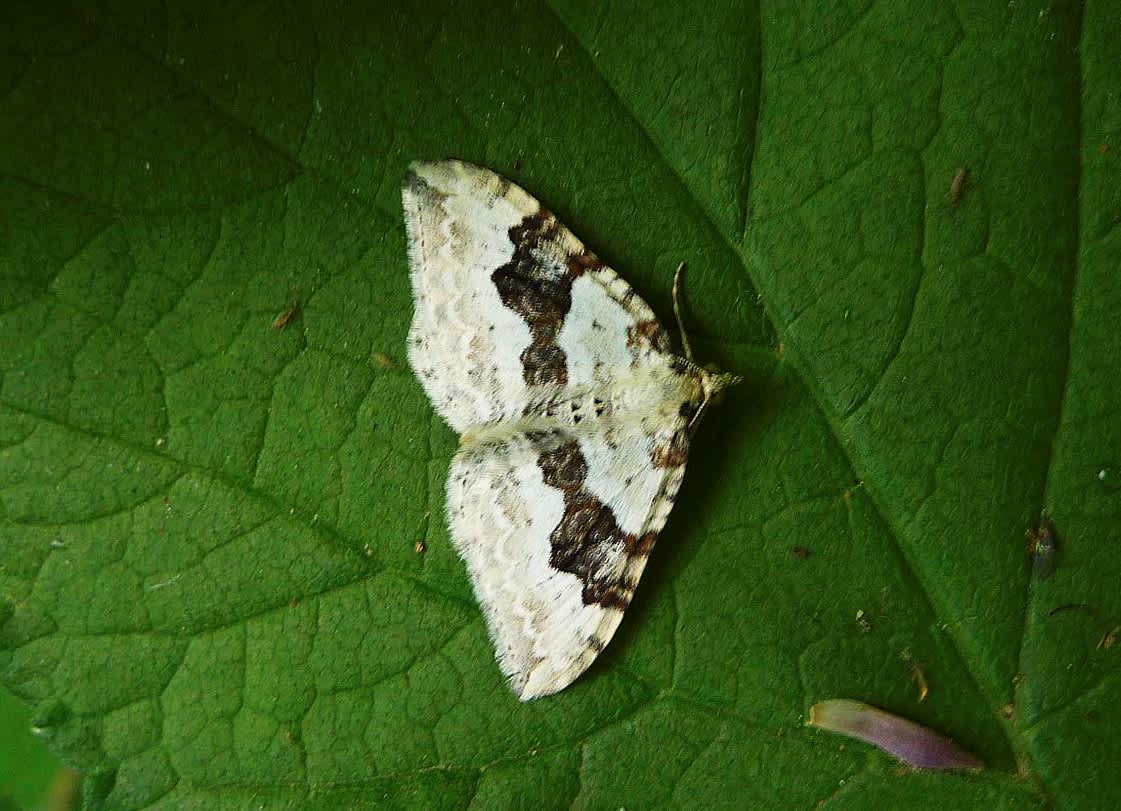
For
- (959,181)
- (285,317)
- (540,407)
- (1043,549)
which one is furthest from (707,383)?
(285,317)

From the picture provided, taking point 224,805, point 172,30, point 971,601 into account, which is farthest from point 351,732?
point 172,30

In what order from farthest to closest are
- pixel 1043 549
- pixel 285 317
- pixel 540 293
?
pixel 540 293 < pixel 285 317 < pixel 1043 549

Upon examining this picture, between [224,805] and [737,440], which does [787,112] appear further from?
[224,805]

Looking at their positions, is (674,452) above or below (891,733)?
above

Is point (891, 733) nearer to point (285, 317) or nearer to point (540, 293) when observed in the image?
point (540, 293)

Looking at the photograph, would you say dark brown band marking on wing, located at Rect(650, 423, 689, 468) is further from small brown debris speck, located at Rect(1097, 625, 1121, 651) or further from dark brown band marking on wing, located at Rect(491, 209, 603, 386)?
small brown debris speck, located at Rect(1097, 625, 1121, 651)

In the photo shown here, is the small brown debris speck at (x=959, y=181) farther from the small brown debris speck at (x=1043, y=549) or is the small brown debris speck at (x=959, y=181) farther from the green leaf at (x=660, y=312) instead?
the small brown debris speck at (x=1043, y=549)

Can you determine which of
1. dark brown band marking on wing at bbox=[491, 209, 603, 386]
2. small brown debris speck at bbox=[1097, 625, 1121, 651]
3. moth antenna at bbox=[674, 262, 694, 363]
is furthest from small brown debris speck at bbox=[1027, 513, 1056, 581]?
dark brown band marking on wing at bbox=[491, 209, 603, 386]
